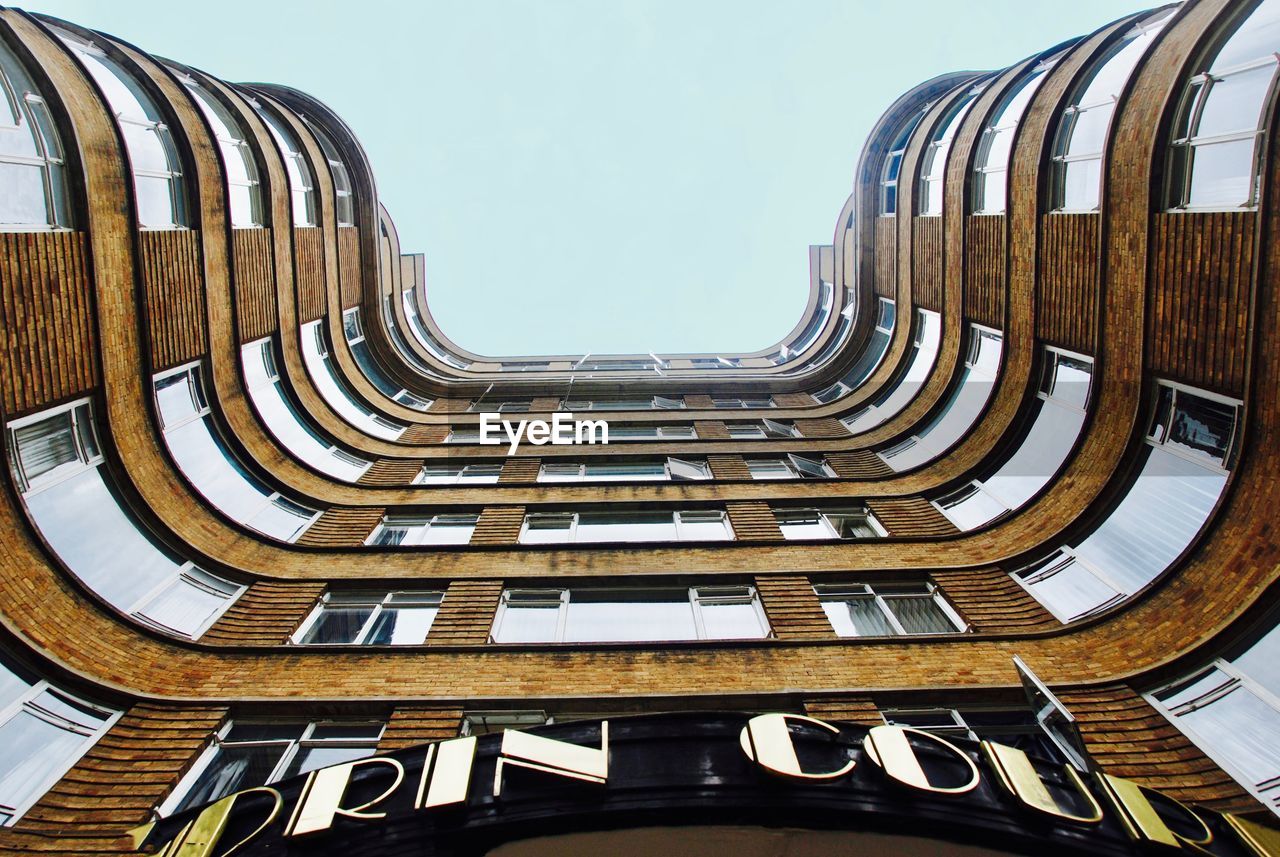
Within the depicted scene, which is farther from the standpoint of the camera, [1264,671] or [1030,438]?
[1030,438]

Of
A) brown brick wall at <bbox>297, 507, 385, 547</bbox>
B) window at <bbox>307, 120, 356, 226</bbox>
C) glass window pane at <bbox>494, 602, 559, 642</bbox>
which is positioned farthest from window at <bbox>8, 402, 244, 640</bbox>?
window at <bbox>307, 120, 356, 226</bbox>

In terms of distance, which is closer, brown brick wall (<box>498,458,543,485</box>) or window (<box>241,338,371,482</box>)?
window (<box>241,338,371,482</box>)

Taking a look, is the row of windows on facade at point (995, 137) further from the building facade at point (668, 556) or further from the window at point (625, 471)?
the window at point (625, 471)

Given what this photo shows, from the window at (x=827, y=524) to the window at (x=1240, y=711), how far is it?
22.4 feet

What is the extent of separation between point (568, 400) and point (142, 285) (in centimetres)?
1618

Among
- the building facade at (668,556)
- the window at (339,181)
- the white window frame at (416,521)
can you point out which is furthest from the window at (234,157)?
the white window frame at (416,521)

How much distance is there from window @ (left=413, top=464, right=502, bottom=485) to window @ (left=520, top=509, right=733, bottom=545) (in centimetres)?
313

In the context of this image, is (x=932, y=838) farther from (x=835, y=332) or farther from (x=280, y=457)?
(x=835, y=332)

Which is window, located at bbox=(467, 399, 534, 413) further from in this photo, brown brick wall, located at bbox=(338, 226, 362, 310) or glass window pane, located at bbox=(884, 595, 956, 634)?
glass window pane, located at bbox=(884, 595, 956, 634)

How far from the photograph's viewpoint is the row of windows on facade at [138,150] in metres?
9.08

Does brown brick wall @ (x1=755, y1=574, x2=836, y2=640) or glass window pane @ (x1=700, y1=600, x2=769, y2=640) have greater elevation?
brown brick wall @ (x1=755, y1=574, x2=836, y2=640)

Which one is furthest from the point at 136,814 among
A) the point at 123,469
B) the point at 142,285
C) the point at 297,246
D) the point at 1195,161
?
the point at 1195,161

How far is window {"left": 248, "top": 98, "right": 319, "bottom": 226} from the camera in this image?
18.0 meters

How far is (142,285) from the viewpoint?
1160cm
